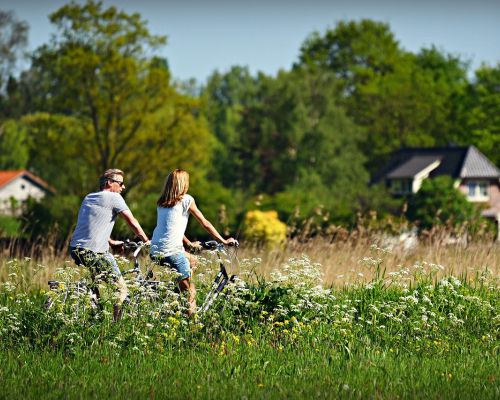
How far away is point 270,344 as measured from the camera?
8594mm

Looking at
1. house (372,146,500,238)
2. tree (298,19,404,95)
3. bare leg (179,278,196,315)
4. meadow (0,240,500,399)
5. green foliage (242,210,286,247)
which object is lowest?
meadow (0,240,500,399)

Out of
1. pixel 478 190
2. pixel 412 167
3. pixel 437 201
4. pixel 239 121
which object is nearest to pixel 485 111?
pixel 478 190

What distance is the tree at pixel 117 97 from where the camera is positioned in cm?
4241

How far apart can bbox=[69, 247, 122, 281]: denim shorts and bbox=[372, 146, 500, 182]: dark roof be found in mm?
55316

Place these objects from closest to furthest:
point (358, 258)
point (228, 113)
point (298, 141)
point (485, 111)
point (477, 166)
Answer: point (358, 258) < point (298, 141) < point (477, 166) < point (485, 111) < point (228, 113)

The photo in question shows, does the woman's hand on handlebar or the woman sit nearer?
the woman's hand on handlebar

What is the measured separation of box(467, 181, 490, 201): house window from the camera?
2616 inches

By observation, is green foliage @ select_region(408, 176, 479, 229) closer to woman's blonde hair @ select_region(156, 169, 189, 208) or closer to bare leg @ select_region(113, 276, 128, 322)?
woman's blonde hair @ select_region(156, 169, 189, 208)

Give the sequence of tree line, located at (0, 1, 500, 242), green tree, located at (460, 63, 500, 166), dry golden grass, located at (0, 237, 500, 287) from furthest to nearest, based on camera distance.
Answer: green tree, located at (460, 63, 500, 166), tree line, located at (0, 1, 500, 242), dry golden grass, located at (0, 237, 500, 287)

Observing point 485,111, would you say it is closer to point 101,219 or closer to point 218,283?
point 218,283

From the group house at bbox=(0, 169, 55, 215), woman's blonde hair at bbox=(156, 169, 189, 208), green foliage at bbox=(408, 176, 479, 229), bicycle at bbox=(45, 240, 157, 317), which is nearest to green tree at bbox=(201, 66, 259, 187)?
green foliage at bbox=(408, 176, 479, 229)

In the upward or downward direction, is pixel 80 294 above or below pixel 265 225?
below

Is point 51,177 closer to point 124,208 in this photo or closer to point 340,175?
point 340,175

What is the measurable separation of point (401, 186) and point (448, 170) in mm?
4234
